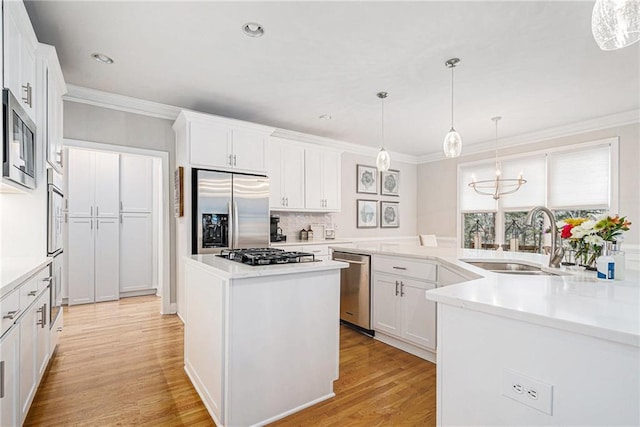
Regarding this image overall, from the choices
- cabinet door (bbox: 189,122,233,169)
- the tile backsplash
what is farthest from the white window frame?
cabinet door (bbox: 189,122,233,169)

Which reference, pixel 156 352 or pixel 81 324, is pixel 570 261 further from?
pixel 81 324

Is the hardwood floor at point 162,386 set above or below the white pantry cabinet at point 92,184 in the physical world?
below

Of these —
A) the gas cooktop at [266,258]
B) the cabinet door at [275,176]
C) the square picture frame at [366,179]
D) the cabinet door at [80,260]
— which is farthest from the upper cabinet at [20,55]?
the square picture frame at [366,179]

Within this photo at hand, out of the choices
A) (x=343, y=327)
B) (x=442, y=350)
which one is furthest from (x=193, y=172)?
(x=442, y=350)

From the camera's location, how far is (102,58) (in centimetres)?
273

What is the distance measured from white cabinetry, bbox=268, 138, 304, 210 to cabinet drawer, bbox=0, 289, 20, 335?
121 inches

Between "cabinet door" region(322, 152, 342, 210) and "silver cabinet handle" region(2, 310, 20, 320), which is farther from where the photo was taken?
"cabinet door" region(322, 152, 342, 210)

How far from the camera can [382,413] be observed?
1.96 metres

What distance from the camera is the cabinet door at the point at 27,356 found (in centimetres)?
164

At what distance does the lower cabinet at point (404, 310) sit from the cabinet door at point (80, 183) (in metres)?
4.17

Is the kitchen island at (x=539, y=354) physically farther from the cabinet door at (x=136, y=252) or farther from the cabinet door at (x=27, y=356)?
the cabinet door at (x=136, y=252)

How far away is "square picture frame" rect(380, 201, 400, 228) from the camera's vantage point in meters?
6.27

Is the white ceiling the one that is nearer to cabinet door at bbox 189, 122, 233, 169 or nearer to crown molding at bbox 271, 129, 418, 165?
cabinet door at bbox 189, 122, 233, 169

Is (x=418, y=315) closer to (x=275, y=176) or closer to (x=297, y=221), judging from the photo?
(x=275, y=176)
